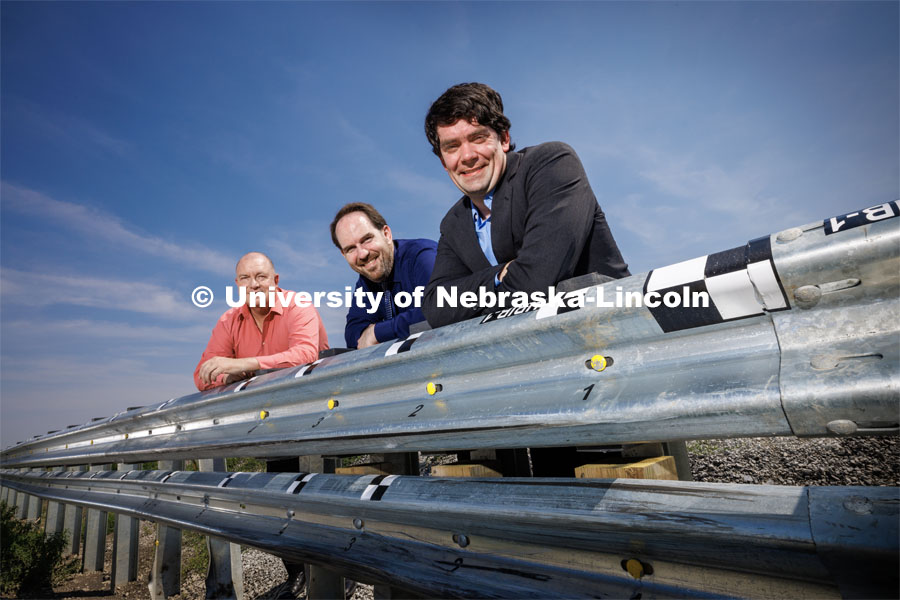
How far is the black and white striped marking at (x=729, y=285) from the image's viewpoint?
3.39 ft

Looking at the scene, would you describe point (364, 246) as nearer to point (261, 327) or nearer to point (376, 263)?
point (376, 263)

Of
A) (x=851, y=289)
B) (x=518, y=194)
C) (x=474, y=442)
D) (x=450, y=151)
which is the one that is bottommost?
(x=474, y=442)

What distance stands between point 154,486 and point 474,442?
9.95 feet

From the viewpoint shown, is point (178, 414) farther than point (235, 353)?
No

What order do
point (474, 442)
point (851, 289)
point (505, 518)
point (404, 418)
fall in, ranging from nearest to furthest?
point (851, 289)
point (505, 518)
point (474, 442)
point (404, 418)

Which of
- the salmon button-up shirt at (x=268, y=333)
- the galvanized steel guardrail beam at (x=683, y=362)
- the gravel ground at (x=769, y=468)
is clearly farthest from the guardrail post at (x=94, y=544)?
Result: the galvanized steel guardrail beam at (x=683, y=362)

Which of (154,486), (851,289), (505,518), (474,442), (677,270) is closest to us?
(851,289)

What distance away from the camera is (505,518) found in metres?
1.40

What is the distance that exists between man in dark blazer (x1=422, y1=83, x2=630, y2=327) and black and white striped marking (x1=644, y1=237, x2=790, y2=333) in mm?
915

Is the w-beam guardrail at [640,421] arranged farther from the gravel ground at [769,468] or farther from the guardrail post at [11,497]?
the guardrail post at [11,497]

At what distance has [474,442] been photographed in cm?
161

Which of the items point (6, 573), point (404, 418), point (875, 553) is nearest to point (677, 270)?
point (875, 553)

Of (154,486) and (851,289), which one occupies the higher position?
(851,289)

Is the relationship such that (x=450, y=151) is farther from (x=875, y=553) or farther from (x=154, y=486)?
(x=154, y=486)
